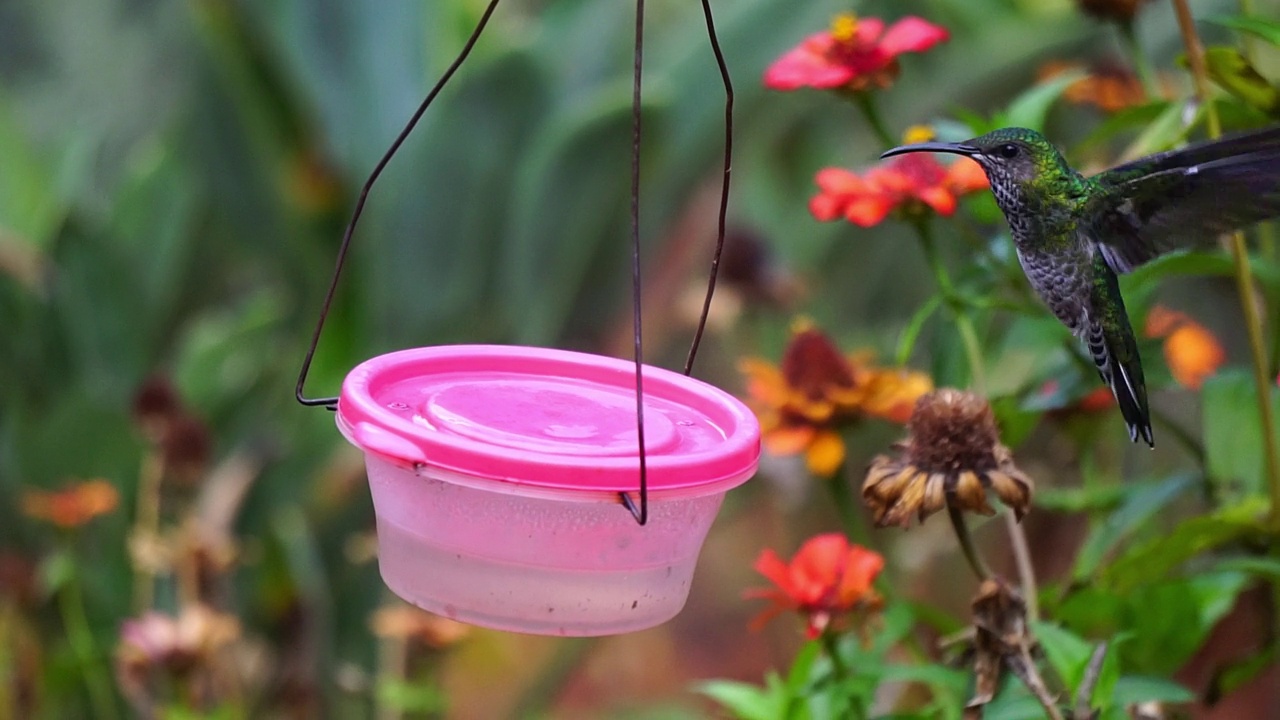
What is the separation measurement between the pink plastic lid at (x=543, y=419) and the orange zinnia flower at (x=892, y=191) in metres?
0.13

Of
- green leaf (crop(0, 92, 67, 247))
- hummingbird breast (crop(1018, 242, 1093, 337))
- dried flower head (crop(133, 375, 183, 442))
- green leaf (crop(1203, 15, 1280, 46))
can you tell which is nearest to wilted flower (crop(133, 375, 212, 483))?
dried flower head (crop(133, 375, 183, 442))

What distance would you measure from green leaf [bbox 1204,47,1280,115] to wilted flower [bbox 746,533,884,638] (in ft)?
1.22

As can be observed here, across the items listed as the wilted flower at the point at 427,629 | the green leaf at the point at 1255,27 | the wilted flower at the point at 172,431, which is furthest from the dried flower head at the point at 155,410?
the green leaf at the point at 1255,27

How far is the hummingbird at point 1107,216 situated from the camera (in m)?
0.65

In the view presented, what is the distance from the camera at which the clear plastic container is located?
1.74ft

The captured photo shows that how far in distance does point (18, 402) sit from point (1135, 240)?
147 cm

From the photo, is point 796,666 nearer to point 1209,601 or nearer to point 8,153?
point 1209,601

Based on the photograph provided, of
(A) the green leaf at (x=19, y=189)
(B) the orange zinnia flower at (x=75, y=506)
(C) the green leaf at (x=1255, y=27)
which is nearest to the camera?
(C) the green leaf at (x=1255, y=27)

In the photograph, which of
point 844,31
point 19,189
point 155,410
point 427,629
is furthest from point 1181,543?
point 19,189

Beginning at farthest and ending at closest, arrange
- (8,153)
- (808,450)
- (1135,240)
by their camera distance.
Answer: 1. (8,153)
2. (808,450)
3. (1135,240)

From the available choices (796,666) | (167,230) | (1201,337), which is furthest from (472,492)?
(167,230)

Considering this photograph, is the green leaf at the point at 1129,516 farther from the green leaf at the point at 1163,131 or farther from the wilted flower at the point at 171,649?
the wilted flower at the point at 171,649

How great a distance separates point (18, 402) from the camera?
5.52ft

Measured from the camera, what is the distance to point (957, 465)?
2.09 ft
